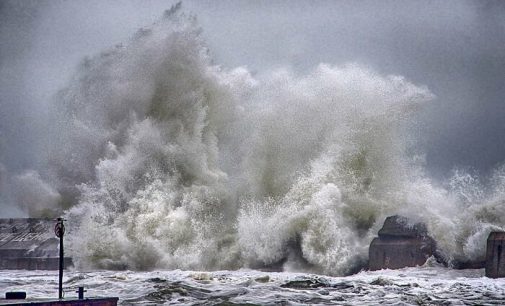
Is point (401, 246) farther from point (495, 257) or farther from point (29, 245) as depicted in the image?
point (29, 245)

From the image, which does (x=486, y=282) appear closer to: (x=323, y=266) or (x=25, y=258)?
(x=323, y=266)

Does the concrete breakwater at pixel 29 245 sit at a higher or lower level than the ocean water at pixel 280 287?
higher

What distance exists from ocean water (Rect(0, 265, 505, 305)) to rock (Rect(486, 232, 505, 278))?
53 cm

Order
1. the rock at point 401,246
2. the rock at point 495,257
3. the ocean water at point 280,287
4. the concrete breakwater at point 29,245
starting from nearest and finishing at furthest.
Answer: the ocean water at point 280,287 → the rock at point 495,257 → the rock at point 401,246 → the concrete breakwater at point 29,245

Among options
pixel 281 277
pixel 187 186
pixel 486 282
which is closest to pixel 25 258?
pixel 187 186

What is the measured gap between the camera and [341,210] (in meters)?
35.5

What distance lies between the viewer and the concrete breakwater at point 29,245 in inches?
1615

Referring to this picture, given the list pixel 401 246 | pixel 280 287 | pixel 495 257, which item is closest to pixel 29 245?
pixel 280 287

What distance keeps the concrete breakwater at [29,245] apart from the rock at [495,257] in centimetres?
1992

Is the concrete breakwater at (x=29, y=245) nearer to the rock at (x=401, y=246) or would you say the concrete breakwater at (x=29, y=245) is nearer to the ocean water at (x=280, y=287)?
the ocean water at (x=280, y=287)

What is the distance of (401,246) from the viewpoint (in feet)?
109

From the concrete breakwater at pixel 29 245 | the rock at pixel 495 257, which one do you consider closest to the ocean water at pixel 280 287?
the rock at pixel 495 257

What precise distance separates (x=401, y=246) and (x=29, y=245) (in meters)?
21.5

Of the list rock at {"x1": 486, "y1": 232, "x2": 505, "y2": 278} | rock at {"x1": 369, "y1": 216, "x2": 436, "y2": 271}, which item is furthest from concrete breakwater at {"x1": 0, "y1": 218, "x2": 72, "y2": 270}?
rock at {"x1": 486, "y1": 232, "x2": 505, "y2": 278}
